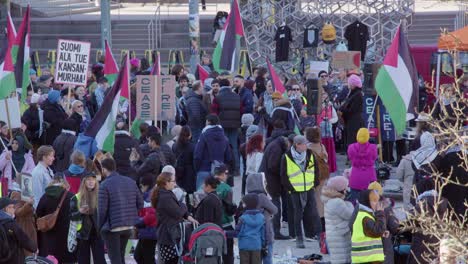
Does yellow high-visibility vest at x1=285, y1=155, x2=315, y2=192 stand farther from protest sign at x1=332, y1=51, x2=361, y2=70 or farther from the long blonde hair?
protest sign at x1=332, y1=51, x2=361, y2=70

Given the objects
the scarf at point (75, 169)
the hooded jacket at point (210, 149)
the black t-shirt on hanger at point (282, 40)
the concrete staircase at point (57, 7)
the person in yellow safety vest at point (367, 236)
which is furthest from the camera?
the concrete staircase at point (57, 7)

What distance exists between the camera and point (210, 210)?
1697 cm

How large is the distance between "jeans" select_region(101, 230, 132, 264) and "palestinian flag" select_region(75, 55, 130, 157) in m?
2.43

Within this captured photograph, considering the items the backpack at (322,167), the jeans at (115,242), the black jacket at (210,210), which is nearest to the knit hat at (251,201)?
the black jacket at (210,210)

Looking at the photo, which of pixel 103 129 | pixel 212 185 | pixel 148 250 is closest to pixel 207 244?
pixel 212 185

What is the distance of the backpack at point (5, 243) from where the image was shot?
15.6 m

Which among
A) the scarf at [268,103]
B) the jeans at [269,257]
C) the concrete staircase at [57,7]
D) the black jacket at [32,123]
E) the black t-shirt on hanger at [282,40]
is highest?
the concrete staircase at [57,7]

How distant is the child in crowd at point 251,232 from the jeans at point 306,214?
2284 millimetres

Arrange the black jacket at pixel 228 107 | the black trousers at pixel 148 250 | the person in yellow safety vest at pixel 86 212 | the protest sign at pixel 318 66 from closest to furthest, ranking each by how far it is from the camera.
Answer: the person in yellow safety vest at pixel 86 212, the black trousers at pixel 148 250, the black jacket at pixel 228 107, the protest sign at pixel 318 66

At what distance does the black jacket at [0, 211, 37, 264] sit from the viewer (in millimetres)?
15648

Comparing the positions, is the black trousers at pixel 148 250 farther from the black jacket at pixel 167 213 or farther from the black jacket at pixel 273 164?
the black jacket at pixel 273 164

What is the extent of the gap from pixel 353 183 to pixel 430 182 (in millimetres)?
2448

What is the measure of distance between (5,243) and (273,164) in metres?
5.11

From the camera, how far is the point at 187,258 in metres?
17.2
